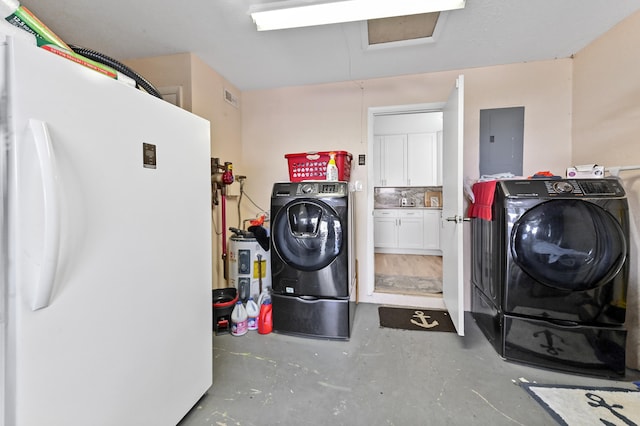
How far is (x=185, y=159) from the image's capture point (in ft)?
3.93

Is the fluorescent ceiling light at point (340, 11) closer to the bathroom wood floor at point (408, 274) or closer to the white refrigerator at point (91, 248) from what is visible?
the white refrigerator at point (91, 248)

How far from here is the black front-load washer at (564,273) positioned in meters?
1.54

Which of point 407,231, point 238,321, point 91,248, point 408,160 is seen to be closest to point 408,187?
point 408,160

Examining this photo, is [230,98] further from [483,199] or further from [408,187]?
[408,187]

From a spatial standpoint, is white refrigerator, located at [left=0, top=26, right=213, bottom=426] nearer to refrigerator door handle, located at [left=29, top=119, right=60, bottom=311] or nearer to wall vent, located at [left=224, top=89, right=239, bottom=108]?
refrigerator door handle, located at [left=29, top=119, right=60, bottom=311]

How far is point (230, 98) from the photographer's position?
8.84 feet

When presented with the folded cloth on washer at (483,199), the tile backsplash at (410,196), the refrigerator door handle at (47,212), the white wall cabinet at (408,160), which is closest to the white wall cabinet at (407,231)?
the tile backsplash at (410,196)

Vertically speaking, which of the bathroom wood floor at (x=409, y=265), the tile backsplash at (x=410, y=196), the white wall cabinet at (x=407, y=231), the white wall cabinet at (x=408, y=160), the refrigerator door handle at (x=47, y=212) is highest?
the white wall cabinet at (x=408, y=160)

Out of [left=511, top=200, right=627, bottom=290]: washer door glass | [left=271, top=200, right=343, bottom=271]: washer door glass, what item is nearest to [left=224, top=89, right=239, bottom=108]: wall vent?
[left=271, top=200, right=343, bottom=271]: washer door glass

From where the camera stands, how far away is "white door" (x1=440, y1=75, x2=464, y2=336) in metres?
1.85

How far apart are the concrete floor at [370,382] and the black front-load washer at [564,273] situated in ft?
0.56

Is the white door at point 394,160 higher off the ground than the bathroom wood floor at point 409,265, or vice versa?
the white door at point 394,160

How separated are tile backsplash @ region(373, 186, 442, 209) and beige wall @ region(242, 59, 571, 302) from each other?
262cm

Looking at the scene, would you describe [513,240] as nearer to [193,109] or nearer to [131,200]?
[131,200]
